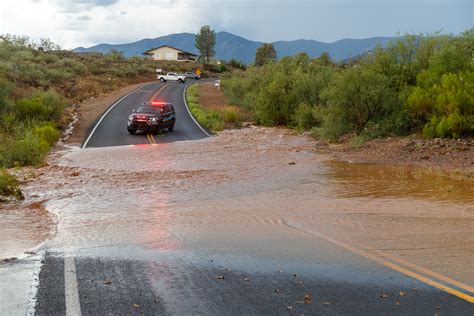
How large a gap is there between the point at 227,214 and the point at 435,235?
4.23 meters

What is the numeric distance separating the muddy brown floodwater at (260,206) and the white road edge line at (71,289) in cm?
99

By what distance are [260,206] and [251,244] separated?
3694 millimetres

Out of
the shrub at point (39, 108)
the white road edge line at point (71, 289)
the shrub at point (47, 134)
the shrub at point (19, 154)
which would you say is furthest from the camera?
the shrub at point (39, 108)

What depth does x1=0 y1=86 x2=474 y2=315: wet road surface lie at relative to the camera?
6086mm

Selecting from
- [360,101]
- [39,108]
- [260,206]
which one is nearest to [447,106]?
[360,101]

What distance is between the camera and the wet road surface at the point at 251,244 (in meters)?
6.09

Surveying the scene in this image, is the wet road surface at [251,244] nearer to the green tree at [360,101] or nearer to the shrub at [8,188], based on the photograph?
the shrub at [8,188]

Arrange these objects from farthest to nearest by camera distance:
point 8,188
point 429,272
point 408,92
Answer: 1. point 408,92
2. point 8,188
3. point 429,272

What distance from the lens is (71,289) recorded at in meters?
6.48

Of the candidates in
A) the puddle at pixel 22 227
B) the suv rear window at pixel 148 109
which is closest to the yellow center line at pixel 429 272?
the puddle at pixel 22 227

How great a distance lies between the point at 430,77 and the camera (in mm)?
24250

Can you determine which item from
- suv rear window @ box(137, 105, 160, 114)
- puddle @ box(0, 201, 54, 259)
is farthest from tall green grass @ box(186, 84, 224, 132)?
puddle @ box(0, 201, 54, 259)

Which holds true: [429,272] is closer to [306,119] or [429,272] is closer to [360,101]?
[360,101]

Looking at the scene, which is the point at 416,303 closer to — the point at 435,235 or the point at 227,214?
the point at 435,235
